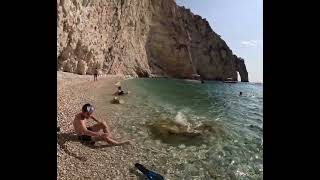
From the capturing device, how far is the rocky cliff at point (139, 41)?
22.4 m

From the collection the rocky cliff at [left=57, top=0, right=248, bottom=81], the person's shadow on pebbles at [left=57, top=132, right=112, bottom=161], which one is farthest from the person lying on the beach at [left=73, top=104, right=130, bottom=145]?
the rocky cliff at [left=57, top=0, right=248, bottom=81]

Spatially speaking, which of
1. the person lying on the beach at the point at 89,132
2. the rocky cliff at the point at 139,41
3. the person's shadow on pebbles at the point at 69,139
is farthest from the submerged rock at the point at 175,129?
the rocky cliff at the point at 139,41

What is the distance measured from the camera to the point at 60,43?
61.9 feet

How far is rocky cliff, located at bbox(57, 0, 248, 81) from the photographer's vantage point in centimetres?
2242

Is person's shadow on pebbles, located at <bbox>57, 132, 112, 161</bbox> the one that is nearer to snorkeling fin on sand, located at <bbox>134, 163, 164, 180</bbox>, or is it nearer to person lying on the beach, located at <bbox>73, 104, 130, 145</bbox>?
person lying on the beach, located at <bbox>73, 104, 130, 145</bbox>

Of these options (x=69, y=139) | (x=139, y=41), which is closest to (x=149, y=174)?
(x=69, y=139)

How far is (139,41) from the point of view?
4741 centimetres

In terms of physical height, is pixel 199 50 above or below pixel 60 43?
above

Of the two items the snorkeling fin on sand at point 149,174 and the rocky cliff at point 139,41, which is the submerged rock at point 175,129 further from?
the rocky cliff at point 139,41
